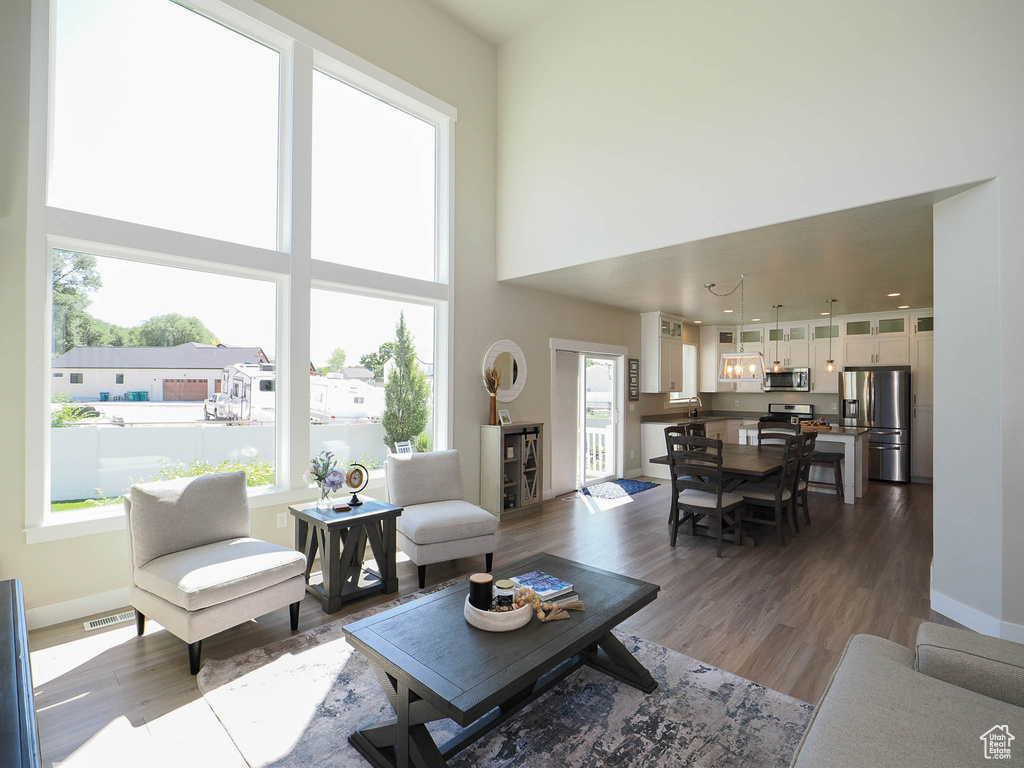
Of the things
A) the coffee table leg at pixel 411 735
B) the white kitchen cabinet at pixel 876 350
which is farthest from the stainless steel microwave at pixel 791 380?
the coffee table leg at pixel 411 735

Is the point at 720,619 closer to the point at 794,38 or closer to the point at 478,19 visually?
the point at 794,38

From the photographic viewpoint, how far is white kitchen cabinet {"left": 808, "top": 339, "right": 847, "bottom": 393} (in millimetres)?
8234

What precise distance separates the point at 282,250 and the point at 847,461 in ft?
21.8

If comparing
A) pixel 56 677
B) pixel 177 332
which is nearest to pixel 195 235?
pixel 177 332

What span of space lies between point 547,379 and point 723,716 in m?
4.47

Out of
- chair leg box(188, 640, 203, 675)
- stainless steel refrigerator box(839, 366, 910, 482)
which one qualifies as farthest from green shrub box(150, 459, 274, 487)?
stainless steel refrigerator box(839, 366, 910, 482)

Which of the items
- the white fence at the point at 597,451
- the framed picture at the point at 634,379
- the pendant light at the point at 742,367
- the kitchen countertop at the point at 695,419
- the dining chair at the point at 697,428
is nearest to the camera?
the pendant light at the point at 742,367

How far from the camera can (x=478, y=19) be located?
5.27 m

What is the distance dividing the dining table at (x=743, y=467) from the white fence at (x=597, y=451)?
224 cm

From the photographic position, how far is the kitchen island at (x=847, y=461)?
6195 millimetres

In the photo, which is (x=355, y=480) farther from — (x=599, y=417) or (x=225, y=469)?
(x=599, y=417)

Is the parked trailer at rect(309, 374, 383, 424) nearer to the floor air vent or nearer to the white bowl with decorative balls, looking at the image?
the floor air vent

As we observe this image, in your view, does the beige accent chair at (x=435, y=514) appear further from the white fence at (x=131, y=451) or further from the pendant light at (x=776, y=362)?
the pendant light at (x=776, y=362)

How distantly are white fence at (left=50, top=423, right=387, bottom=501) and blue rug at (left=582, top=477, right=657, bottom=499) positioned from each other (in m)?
3.83
